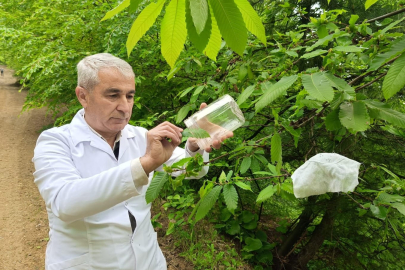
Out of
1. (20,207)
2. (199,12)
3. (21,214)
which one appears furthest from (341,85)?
(20,207)

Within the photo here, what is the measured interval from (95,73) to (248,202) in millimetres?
3140

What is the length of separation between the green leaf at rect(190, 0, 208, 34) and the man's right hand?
2.03 feet

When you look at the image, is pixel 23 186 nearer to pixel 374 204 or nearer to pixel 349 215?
pixel 349 215

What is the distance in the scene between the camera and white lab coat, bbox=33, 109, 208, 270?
109 cm

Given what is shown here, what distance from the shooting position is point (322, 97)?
2.78 feet

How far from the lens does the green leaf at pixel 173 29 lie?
0.71 meters

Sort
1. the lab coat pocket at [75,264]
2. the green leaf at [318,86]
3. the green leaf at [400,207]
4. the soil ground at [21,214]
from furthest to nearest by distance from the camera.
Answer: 1. the soil ground at [21,214]
2. the lab coat pocket at [75,264]
3. the green leaf at [400,207]
4. the green leaf at [318,86]

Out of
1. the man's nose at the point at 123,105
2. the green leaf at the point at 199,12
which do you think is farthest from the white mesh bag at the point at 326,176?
the man's nose at the point at 123,105

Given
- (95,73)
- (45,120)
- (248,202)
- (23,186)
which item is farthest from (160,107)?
(45,120)

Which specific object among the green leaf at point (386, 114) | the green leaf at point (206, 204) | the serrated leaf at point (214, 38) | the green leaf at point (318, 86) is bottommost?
the green leaf at point (206, 204)

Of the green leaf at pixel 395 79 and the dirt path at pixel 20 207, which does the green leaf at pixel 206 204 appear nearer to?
the green leaf at pixel 395 79

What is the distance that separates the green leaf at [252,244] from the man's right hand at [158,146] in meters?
2.96

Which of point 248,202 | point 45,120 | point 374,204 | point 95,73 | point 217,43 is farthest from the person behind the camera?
point 45,120

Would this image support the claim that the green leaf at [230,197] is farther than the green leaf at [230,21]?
Yes
